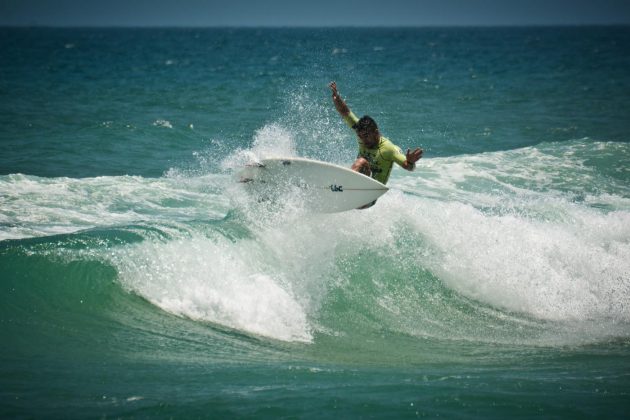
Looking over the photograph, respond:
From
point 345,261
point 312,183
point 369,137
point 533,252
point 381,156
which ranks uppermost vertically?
point 369,137

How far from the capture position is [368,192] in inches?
358

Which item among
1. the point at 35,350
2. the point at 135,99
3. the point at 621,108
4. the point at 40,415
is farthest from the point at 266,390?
the point at 621,108

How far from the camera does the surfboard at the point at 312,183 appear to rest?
29.9 feet

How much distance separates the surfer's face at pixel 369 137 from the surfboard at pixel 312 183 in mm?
505

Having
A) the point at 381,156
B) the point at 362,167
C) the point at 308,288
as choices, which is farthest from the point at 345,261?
the point at 381,156

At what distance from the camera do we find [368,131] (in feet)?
30.0

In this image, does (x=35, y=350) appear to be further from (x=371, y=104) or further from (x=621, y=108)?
(x=621, y=108)

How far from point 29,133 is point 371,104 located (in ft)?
44.4

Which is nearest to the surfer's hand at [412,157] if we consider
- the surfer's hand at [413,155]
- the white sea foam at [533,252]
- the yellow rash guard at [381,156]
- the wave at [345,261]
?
the surfer's hand at [413,155]

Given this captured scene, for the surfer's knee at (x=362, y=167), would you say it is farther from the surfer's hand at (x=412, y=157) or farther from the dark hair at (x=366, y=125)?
the surfer's hand at (x=412, y=157)

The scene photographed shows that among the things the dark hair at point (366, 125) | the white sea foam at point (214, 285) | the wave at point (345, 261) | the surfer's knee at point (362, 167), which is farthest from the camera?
the surfer's knee at point (362, 167)

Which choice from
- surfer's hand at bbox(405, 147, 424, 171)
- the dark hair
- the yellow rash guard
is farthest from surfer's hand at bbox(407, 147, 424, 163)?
the dark hair

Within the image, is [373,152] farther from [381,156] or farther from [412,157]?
[412,157]

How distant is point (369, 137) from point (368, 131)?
0.09 metres
